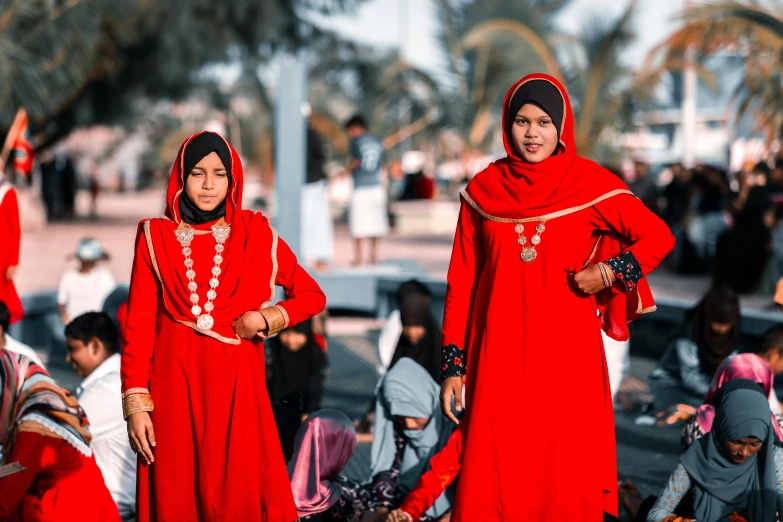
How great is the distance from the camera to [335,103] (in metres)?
69.3

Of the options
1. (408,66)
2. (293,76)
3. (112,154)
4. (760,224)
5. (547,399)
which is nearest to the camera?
(547,399)

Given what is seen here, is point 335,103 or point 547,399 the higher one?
point 335,103

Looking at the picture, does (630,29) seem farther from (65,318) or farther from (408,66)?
(65,318)

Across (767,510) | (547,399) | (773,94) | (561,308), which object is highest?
(773,94)

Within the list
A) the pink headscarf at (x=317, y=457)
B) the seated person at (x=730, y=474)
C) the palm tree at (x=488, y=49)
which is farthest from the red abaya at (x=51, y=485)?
the palm tree at (x=488, y=49)

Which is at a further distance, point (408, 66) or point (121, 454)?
point (408, 66)

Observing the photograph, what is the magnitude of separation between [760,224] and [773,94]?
184cm

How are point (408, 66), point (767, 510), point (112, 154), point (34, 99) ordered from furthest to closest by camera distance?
1. point (112, 154)
2. point (408, 66)
3. point (34, 99)
4. point (767, 510)

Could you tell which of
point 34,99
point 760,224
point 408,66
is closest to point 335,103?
point 408,66

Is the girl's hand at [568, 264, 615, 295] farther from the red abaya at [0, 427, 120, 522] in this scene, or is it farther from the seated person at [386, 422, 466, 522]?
the red abaya at [0, 427, 120, 522]

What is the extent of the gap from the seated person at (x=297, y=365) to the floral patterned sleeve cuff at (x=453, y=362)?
2688 mm

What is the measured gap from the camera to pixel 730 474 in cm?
387

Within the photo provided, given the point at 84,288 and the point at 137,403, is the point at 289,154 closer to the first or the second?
the point at 84,288

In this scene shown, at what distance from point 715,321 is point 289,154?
4551 mm
